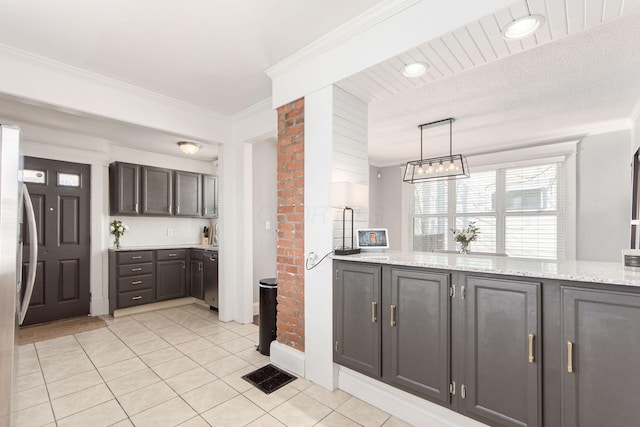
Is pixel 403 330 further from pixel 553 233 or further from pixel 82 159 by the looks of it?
pixel 82 159

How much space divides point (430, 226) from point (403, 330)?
4484 millimetres

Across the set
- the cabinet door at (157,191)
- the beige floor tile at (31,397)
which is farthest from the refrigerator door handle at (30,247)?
the cabinet door at (157,191)

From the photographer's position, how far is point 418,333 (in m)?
1.94

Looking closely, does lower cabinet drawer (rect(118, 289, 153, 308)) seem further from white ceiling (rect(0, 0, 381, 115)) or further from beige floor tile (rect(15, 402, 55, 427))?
white ceiling (rect(0, 0, 381, 115))

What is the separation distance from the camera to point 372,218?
6.64 metres

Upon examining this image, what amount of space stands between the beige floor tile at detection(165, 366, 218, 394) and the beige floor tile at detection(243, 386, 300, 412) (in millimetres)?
414

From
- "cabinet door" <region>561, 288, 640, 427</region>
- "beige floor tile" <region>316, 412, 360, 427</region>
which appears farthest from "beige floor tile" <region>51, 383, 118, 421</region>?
"cabinet door" <region>561, 288, 640, 427</region>

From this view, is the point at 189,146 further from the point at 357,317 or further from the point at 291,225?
the point at 357,317

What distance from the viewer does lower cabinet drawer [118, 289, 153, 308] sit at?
4238mm

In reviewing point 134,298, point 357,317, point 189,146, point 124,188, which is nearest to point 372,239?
point 357,317

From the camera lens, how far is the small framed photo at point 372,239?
8.24 ft

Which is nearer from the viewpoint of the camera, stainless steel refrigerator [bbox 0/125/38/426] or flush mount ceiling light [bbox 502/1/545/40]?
stainless steel refrigerator [bbox 0/125/38/426]

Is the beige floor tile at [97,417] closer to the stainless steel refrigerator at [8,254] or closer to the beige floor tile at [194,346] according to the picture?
the stainless steel refrigerator at [8,254]

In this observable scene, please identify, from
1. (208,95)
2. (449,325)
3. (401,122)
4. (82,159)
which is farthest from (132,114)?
(449,325)
